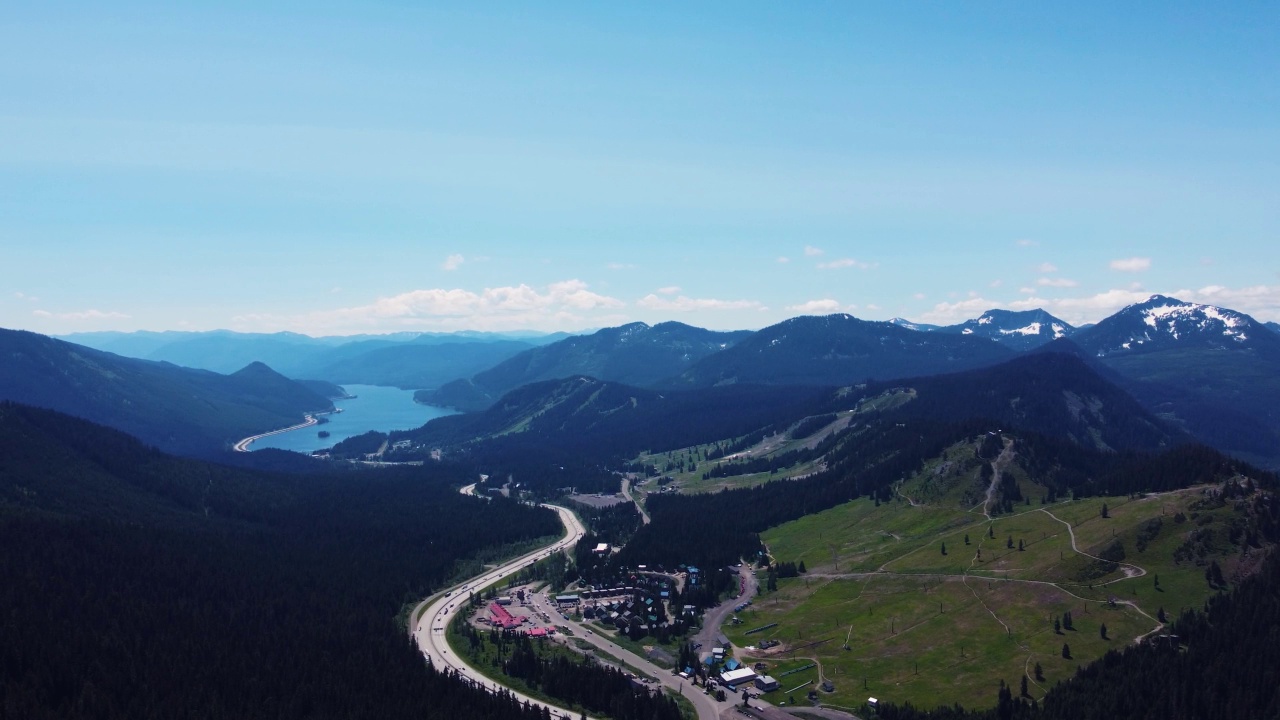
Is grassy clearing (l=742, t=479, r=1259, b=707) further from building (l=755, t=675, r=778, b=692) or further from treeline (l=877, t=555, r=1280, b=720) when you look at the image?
treeline (l=877, t=555, r=1280, b=720)

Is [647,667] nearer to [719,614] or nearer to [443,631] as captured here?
[719,614]

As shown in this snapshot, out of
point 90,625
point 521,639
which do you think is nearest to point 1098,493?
point 521,639

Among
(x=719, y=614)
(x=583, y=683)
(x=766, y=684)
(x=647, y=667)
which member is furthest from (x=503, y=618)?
(x=766, y=684)

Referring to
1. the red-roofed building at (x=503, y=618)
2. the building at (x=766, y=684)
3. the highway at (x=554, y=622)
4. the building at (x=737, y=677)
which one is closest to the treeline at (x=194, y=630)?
the highway at (x=554, y=622)

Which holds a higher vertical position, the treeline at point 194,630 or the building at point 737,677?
the treeline at point 194,630

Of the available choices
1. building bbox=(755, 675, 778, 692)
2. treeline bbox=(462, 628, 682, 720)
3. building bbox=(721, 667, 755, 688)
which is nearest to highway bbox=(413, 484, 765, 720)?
building bbox=(721, 667, 755, 688)

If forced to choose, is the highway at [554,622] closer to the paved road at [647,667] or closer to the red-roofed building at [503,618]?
the paved road at [647,667]

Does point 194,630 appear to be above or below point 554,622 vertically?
above
